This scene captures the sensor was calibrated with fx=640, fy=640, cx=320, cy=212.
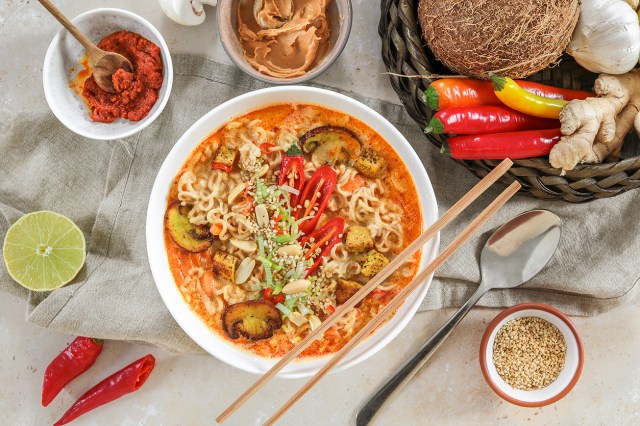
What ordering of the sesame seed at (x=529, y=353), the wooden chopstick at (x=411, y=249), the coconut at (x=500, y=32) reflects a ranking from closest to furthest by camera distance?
the wooden chopstick at (x=411, y=249) → the coconut at (x=500, y=32) → the sesame seed at (x=529, y=353)

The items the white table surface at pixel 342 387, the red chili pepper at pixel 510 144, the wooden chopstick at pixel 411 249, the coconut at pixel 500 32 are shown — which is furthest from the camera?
the white table surface at pixel 342 387

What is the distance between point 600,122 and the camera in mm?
2996

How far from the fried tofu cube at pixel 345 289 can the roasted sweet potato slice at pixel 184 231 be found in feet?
2.33

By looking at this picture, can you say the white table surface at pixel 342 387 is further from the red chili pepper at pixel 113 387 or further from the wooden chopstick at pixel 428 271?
the wooden chopstick at pixel 428 271

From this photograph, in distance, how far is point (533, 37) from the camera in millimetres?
2963

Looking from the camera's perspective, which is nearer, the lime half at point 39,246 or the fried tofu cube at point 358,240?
the fried tofu cube at point 358,240

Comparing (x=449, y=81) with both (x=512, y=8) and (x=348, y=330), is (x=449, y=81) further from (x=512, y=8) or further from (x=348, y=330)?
(x=348, y=330)

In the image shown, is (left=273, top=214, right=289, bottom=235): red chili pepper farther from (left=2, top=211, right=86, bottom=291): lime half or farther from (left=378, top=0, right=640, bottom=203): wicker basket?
(left=2, top=211, right=86, bottom=291): lime half

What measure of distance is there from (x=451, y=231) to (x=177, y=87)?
1727 mm

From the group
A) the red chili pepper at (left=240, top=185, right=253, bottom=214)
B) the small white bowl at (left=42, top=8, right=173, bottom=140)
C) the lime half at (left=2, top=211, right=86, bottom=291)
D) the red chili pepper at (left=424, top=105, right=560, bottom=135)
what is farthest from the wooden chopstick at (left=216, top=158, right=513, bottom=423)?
the small white bowl at (left=42, top=8, right=173, bottom=140)

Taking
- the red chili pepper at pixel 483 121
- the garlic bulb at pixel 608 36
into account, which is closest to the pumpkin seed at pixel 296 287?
the red chili pepper at pixel 483 121

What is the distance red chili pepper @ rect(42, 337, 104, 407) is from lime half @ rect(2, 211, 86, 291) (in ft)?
1.46

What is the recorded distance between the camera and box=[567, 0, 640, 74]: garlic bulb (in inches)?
116

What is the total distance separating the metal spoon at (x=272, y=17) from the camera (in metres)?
3.38
